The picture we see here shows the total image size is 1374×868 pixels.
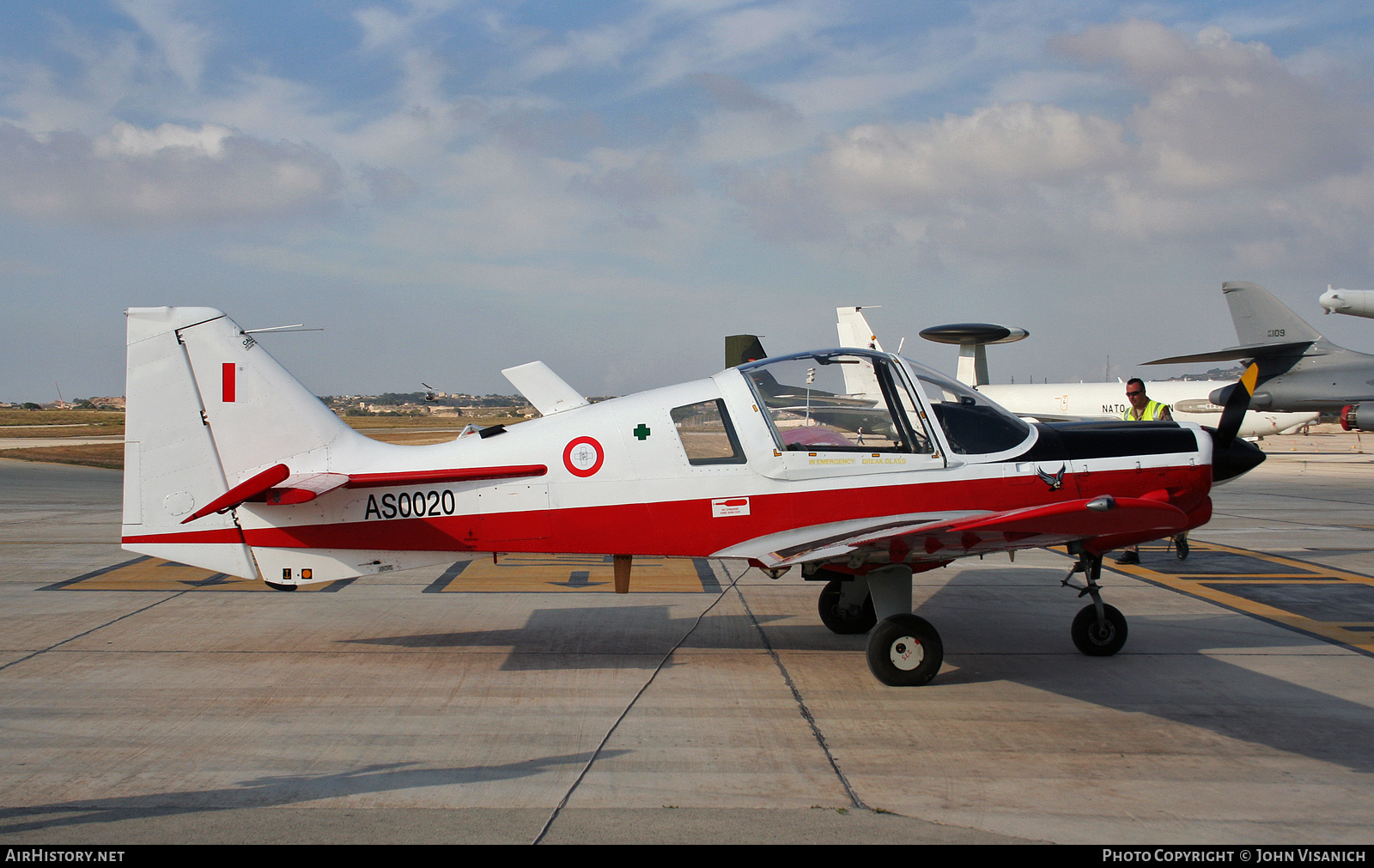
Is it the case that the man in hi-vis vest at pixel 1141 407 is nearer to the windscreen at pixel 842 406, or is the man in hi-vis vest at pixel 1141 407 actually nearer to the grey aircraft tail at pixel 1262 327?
the windscreen at pixel 842 406

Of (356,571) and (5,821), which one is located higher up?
(356,571)

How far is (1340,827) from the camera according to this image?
4043mm

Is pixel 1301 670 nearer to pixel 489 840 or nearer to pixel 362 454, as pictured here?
pixel 489 840

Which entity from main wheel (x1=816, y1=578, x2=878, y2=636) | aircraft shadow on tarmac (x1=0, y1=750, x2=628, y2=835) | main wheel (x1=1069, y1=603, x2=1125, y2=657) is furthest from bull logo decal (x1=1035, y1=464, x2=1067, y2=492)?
aircraft shadow on tarmac (x1=0, y1=750, x2=628, y2=835)

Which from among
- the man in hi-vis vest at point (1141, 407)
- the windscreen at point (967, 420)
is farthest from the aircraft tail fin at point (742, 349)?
the windscreen at point (967, 420)

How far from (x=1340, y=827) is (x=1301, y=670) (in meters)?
3.08

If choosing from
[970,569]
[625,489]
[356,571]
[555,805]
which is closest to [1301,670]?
[970,569]

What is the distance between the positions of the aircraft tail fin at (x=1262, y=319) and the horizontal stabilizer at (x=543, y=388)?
31258 millimetres

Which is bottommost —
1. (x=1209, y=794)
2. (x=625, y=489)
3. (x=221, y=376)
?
(x=1209, y=794)

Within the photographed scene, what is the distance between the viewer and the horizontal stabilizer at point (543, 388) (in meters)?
7.21

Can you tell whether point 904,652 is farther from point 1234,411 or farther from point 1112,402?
point 1112,402

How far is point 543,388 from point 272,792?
378cm

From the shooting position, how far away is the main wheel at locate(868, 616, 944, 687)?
246 inches
